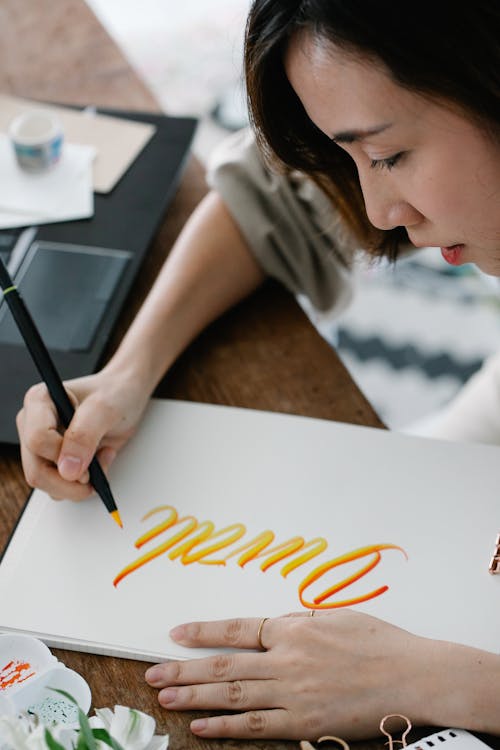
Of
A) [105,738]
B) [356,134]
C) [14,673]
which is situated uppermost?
[356,134]

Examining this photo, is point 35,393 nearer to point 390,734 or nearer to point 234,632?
point 234,632

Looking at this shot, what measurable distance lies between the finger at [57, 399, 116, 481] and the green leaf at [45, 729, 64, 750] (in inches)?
11.3

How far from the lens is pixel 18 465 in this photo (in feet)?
2.89

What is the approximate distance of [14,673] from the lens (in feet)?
2.29

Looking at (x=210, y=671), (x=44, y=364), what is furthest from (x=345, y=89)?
(x=210, y=671)

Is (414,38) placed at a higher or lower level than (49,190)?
higher

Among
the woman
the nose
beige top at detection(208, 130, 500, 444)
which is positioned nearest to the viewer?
the woman

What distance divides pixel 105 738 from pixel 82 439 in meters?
0.31

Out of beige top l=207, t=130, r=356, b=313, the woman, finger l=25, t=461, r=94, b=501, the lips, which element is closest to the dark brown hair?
the woman

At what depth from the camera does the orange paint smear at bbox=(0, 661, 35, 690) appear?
69 cm

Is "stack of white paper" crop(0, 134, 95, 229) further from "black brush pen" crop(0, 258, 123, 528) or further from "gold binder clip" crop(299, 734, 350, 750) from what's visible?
"gold binder clip" crop(299, 734, 350, 750)

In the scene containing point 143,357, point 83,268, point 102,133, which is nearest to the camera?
point 143,357

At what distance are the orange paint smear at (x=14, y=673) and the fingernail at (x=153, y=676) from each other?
0.28ft

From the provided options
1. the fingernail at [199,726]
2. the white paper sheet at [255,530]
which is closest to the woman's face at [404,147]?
the white paper sheet at [255,530]
